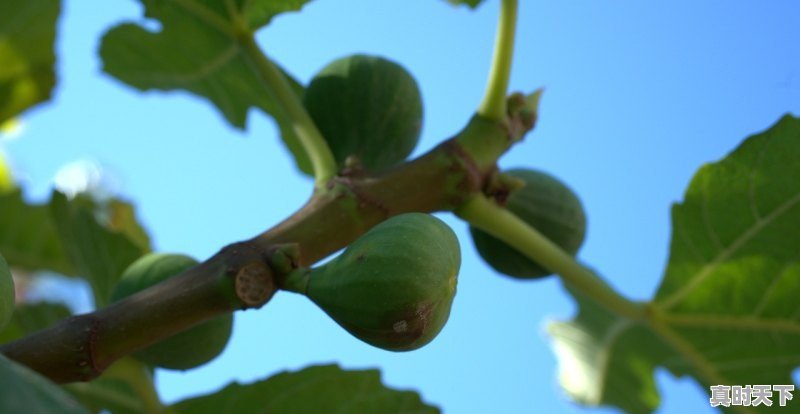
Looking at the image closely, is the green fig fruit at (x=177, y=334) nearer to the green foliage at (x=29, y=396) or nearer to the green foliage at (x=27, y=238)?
the green foliage at (x=29, y=396)

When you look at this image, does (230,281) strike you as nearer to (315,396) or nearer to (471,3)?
(315,396)

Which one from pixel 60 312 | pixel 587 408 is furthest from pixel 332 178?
pixel 587 408

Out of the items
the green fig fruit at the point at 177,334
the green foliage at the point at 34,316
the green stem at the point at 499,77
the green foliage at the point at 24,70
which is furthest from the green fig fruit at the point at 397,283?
the green foliage at the point at 24,70

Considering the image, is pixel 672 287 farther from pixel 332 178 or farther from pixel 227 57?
pixel 227 57

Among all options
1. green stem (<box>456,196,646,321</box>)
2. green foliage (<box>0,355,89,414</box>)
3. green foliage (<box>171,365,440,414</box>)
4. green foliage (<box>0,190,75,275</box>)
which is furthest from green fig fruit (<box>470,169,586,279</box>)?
green foliage (<box>0,190,75,275</box>)

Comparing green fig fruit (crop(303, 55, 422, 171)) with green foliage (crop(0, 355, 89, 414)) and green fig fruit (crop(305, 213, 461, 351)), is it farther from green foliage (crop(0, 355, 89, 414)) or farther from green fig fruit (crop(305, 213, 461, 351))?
green foliage (crop(0, 355, 89, 414))

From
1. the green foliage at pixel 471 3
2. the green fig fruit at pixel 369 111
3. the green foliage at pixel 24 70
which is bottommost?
the green fig fruit at pixel 369 111
